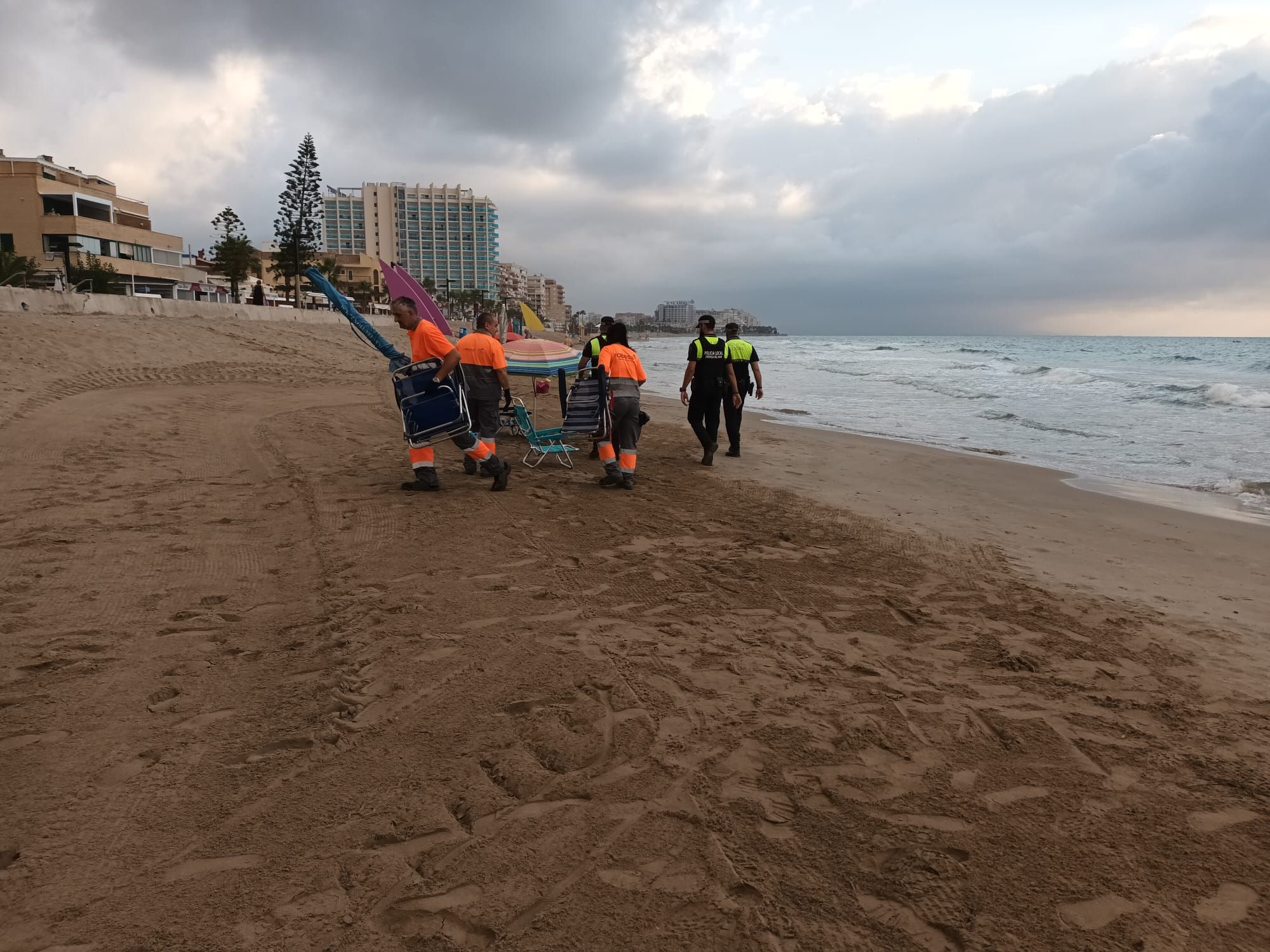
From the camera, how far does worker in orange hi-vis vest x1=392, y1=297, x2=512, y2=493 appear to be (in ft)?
21.2

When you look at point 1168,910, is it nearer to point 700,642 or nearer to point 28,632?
point 700,642

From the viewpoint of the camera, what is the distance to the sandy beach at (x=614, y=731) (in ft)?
6.52

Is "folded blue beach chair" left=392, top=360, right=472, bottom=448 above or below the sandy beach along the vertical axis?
above

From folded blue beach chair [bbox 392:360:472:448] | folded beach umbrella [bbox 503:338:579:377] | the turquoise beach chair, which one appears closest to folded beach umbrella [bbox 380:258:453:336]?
folded beach umbrella [bbox 503:338:579:377]

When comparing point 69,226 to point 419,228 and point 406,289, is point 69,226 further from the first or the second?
point 419,228

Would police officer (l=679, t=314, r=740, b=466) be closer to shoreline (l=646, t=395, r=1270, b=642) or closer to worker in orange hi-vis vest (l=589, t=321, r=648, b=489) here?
shoreline (l=646, t=395, r=1270, b=642)

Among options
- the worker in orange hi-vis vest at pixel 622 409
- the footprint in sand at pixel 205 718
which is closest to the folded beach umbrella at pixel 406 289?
the worker in orange hi-vis vest at pixel 622 409

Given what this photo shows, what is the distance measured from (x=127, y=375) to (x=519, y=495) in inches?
441

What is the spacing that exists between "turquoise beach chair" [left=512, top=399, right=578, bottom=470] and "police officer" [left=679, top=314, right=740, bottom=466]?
62.9 inches

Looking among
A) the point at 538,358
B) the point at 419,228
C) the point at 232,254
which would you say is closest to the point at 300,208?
the point at 232,254

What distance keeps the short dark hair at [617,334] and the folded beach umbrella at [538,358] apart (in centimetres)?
179

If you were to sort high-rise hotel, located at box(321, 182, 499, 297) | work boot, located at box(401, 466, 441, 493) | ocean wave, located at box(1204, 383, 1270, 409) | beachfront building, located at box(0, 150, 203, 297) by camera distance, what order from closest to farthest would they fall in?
work boot, located at box(401, 466, 441, 493), ocean wave, located at box(1204, 383, 1270, 409), beachfront building, located at box(0, 150, 203, 297), high-rise hotel, located at box(321, 182, 499, 297)

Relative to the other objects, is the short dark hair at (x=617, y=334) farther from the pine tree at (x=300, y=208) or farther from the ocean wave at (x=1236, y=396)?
the pine tree at (x=300, y=208)

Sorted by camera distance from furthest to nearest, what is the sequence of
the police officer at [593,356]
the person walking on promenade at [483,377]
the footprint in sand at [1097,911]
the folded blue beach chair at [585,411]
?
the police officer at [593,356], the folded blue beach chair at [585,411], the person walking on promenade at [483,377], the footprint in sand at [1097,911]
